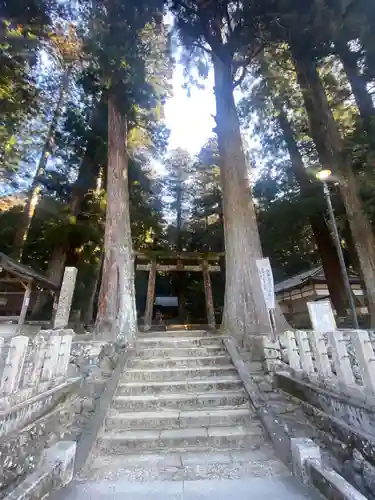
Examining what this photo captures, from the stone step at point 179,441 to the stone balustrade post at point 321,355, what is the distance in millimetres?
1004

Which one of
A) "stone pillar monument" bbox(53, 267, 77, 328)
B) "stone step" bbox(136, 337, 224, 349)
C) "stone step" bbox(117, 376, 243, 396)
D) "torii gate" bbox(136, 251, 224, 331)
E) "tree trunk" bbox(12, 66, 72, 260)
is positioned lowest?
"stone step" bbox(117, 376, 243, 396)

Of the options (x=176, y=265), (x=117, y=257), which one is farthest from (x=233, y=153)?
(x=176, y=265)

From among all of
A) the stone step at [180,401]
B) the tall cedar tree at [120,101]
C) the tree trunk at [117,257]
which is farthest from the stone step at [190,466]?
the tall cedar tree at [120,101]

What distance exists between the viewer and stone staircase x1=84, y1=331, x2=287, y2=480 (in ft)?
9.14

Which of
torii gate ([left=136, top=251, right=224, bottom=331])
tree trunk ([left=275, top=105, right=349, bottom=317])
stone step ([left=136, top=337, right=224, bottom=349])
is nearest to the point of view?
stone step ([left=136, top=337, right=224, bottom=349])

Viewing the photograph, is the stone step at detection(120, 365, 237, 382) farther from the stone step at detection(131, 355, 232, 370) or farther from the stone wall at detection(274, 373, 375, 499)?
the stone wall at detection(274, 373, 375, 499)

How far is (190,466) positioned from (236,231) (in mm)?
5240

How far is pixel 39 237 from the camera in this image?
1383 centimetres

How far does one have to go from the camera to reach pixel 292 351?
13.7 ft

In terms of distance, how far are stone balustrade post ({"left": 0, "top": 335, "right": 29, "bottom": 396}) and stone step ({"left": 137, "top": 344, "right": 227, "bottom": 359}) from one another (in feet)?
9.76

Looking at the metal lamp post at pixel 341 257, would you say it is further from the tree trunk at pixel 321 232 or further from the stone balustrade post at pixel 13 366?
the stone balustrade post at pixel 13 366

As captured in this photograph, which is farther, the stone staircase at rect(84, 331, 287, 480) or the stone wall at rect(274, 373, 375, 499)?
the stone staircase at rect(84, 331, 287, 480)

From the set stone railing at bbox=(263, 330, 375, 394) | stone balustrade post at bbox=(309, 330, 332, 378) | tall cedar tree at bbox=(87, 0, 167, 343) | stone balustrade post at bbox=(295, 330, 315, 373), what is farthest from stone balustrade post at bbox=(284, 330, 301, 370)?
tall cedar tree at bbox=(87, 0, 167, 343)

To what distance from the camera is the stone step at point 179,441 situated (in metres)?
3.16
